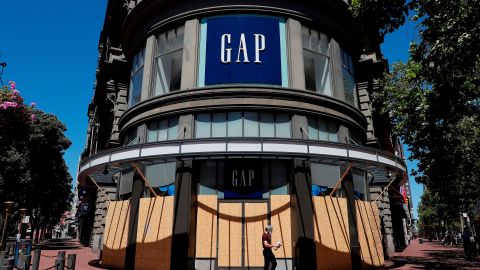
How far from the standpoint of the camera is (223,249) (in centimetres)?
1448

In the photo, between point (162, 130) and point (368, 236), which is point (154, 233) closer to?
point (162, 130)

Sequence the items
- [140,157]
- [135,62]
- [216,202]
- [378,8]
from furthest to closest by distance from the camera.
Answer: [135,62]
[216,202]
[140,157]
[378,8]

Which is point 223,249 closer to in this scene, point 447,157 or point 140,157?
point 140,157

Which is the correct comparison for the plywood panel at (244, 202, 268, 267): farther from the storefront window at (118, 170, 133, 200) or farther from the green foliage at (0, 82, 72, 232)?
the green foliage at (0, 82, 72, 232)

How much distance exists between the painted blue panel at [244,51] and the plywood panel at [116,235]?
7087 mm

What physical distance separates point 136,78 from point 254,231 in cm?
1111

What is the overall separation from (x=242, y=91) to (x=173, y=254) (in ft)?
24.5

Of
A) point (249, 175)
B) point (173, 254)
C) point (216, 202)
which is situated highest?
point (249, 175)

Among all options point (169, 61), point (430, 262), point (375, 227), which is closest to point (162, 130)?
point (169, 61)

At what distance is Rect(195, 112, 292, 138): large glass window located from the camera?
15.9 m

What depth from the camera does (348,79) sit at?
20.2m

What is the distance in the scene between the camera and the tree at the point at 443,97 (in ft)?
37.5

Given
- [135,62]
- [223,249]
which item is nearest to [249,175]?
[223,249]

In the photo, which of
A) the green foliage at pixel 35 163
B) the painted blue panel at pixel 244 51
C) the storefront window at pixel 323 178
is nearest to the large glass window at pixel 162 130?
the painted blue panel at pixel 244 51
